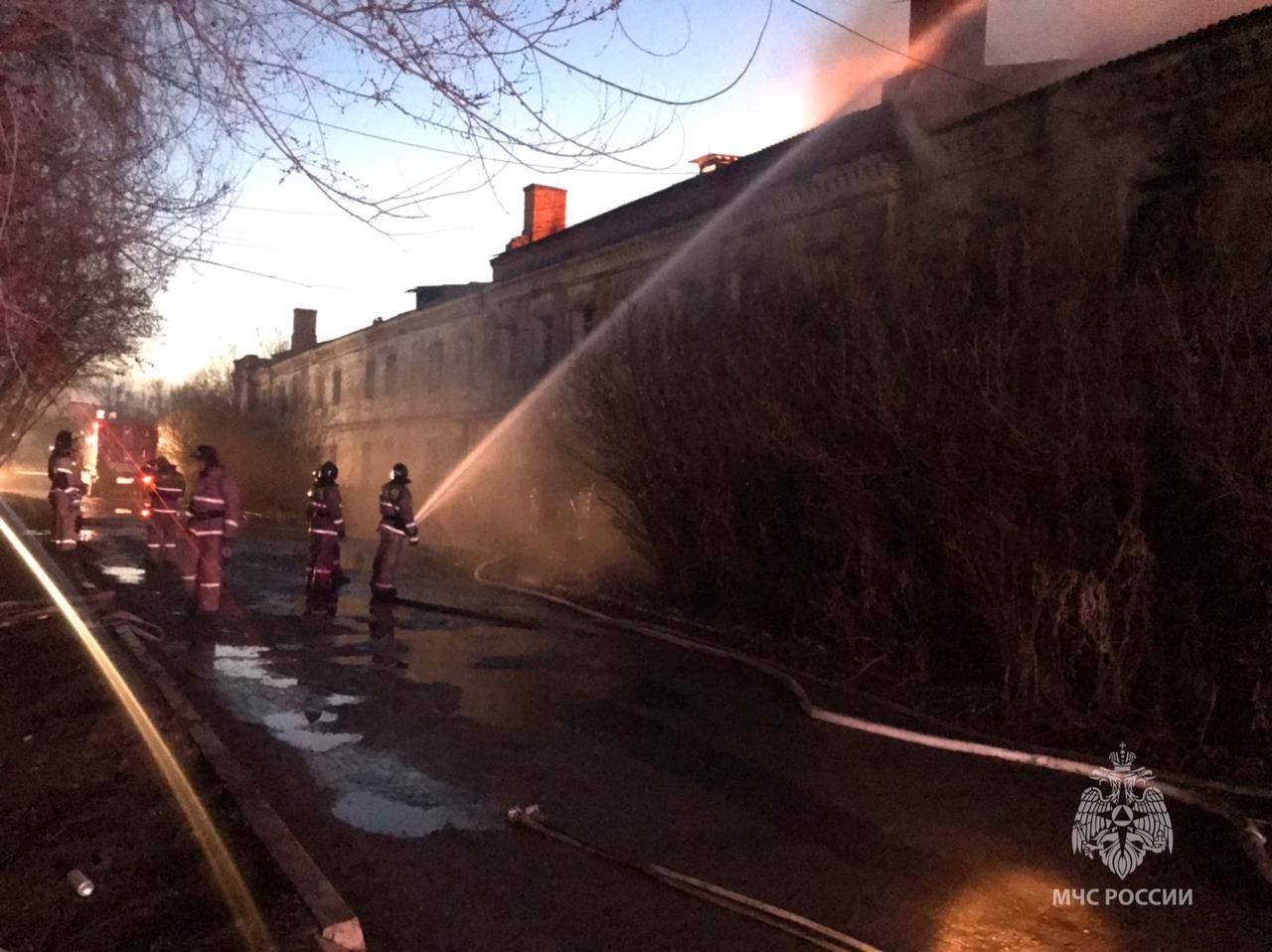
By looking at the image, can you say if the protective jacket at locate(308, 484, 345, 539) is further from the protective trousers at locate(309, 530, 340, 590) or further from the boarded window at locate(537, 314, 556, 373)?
the boarded window at locate(537, 314, 556, 373)

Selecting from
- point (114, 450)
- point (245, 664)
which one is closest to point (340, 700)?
point (245, 664)

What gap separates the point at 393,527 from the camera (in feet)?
40.8

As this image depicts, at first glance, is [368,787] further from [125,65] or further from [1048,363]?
[1048,363]

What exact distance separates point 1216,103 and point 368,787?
39.4 feet

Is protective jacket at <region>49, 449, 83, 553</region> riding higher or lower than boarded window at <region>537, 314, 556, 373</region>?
lower

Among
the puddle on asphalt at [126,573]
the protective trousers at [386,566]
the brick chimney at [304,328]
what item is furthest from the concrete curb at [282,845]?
the brick chimney at [304,328]

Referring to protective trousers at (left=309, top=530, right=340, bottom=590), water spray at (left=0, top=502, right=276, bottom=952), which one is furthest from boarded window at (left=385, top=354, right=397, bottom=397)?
water spray at (left=0, top=502, right=276, bottom=952)

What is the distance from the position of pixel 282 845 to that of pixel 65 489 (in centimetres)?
1351

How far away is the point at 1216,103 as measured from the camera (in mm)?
12000

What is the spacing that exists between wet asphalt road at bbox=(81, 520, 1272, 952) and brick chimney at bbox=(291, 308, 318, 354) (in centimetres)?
4780

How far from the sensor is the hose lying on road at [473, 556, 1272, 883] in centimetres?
504

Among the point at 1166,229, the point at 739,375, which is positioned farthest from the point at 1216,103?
the point at 739,375

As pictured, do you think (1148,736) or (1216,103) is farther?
(1216,103)

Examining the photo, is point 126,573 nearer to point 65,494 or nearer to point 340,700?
point 65,494
